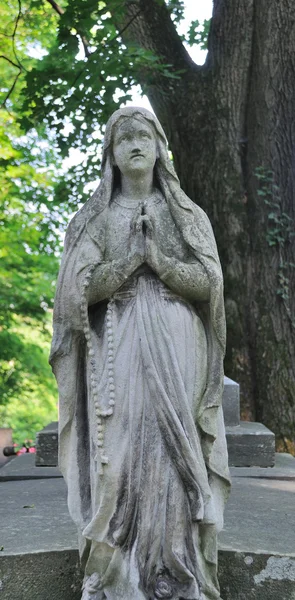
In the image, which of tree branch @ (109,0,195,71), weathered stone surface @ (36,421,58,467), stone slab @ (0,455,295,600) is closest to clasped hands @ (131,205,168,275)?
stone slab @ (0,455,295,600)

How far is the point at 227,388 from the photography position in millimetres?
8141

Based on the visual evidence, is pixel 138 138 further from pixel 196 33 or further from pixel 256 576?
pixel 196 33

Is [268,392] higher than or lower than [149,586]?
higher

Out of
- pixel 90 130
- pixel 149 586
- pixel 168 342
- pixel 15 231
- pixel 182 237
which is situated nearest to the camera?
pixel 149 586

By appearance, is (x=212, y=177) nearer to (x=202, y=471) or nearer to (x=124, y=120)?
(x=124, y=120)

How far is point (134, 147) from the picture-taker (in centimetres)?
421

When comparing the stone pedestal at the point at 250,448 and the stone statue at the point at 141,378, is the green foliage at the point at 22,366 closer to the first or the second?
the stone pedestal at the point at 250,448

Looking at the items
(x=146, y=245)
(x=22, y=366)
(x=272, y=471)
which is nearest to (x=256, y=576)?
(x=146, y=245)

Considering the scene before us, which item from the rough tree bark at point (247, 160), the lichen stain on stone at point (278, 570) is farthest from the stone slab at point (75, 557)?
the rough tree bark at point (247, 160)

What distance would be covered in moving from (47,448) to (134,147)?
14.1 ft

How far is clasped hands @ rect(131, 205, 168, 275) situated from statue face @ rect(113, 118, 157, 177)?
0.32 m

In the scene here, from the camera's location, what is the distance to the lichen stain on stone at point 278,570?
4.21 metres

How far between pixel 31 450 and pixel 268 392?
9.80 feet

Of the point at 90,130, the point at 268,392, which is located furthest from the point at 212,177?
the point at 268,392
